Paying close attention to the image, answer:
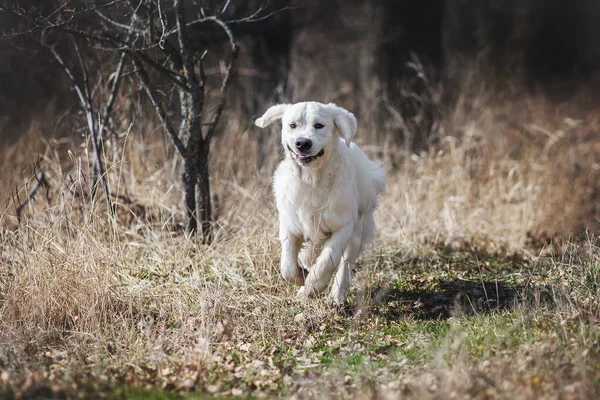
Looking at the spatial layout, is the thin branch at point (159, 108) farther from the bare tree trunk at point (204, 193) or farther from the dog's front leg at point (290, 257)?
the dog's front leg at point (290, 257)

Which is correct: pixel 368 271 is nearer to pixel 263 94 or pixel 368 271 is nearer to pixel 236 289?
pixel 236 289

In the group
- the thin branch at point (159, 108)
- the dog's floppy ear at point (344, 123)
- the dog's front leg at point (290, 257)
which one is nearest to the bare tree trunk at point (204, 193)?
the thin branch at point (159, 108)

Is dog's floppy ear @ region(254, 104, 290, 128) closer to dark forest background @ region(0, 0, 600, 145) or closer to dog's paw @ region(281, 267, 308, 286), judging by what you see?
dog's paw @ region(281, 267, 308, 286)

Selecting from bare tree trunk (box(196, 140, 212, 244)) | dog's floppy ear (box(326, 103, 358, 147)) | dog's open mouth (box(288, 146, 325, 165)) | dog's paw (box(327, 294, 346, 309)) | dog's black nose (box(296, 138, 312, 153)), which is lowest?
dog's paw (box(327, 294, 346, 309))

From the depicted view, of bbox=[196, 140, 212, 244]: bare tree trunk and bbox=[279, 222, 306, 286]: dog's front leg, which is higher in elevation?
bbox=[196, 140, 212, 244]: bare tree trunk

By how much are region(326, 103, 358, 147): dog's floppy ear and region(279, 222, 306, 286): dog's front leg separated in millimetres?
772

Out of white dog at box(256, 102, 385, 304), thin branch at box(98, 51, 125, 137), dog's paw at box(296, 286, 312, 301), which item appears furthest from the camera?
thin branch at box(98, 51, 125, 137)

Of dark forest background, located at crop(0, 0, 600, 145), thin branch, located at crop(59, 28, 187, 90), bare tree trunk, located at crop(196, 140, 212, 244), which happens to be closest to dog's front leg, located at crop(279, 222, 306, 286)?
bare tree trunk, located at crop(196, 140, 212, 244)

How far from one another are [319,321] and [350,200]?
87 cm

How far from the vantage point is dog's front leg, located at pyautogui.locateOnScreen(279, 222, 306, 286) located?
192 inches

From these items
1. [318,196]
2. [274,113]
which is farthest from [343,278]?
[274,113]

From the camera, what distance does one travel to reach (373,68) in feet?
34.8

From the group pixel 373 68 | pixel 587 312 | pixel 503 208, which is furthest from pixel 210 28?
pixel 587 312

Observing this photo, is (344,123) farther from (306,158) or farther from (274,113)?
(274,113)
